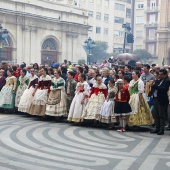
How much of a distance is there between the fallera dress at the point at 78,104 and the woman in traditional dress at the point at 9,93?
9.77ft

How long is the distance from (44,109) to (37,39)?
2336 centimetres

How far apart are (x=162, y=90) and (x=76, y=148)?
309 centimetres

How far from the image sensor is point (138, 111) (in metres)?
10.6

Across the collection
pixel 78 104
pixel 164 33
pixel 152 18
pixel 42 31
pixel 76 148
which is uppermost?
pixel 152 18

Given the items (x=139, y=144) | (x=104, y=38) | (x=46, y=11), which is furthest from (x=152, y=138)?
(x=104, y=38)

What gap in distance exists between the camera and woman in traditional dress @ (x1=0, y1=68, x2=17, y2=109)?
13398mm

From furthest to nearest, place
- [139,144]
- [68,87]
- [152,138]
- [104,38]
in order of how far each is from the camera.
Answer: [104,38]
[68,87]
[152,138]
[139,144]

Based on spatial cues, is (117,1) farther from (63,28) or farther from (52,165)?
(52,165)

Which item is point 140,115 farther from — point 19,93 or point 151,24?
point 151,24

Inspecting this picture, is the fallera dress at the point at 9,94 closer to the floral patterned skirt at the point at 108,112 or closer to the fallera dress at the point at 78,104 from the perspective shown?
the fallera dress at the point at 78,104

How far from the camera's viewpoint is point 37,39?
1368 inches

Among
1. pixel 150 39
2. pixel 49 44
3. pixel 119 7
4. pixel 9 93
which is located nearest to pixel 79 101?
pixel 9 93

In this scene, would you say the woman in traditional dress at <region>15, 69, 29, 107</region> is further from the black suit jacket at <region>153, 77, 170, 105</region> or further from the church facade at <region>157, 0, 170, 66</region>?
the church facade at <region>157, 0, 170, 66</region>

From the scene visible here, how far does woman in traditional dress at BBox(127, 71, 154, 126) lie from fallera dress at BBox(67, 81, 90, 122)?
1.41 metres
